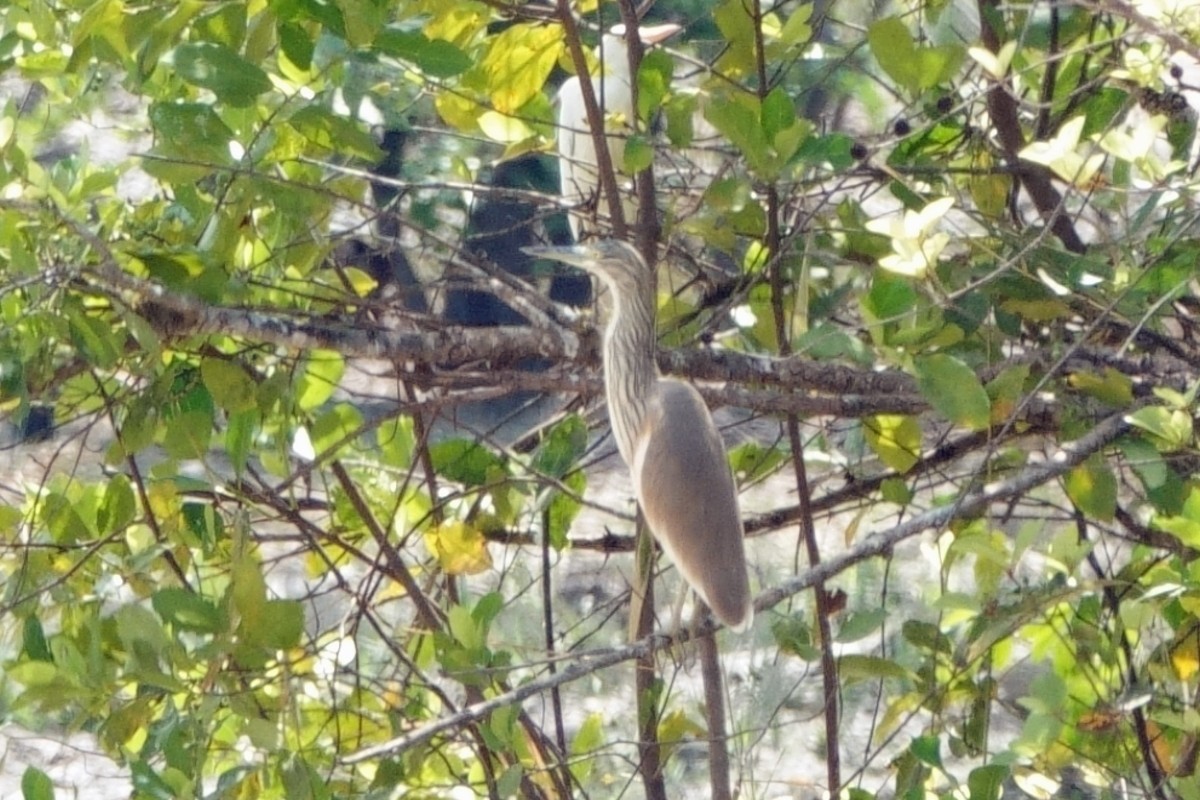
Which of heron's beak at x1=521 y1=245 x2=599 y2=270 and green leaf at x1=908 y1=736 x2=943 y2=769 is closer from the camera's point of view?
green leaf at x1=908 y1=736 x2=943 y2=769

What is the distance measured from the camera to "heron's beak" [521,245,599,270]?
1.92 metres

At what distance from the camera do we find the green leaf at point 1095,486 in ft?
5.03

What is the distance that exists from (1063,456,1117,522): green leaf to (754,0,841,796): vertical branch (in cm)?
28

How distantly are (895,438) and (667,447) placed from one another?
1.11ft

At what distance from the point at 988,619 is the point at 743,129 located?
1.77 ft

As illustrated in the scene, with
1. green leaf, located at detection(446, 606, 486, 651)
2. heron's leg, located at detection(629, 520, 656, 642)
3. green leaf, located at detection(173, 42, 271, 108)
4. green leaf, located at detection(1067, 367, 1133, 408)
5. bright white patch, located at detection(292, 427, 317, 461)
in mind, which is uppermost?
green leaf, located at detection(173, 42, 271, 108)

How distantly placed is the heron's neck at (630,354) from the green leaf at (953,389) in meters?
0.51

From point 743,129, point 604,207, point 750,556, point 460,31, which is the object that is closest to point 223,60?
point 460,31

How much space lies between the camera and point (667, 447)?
1.96 meters

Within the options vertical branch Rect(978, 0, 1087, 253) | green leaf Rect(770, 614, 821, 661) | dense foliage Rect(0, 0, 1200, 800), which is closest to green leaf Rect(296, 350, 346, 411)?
dense foliage Rect(0, 0, 1200, 800)

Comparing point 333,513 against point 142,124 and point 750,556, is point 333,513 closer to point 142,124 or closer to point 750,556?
point 142,124

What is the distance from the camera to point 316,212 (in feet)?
5.39

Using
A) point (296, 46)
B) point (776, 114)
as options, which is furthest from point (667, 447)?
point (296, 46)

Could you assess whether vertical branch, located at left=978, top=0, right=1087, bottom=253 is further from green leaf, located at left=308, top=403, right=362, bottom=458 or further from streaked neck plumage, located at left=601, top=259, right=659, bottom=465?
green leaf, located at left=308, top=403, right=362, bottom=458
